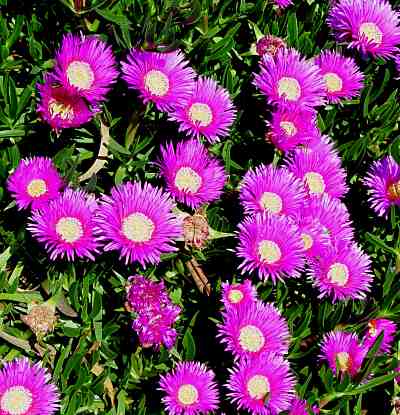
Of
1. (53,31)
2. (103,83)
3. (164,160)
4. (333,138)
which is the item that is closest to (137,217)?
(164,160)

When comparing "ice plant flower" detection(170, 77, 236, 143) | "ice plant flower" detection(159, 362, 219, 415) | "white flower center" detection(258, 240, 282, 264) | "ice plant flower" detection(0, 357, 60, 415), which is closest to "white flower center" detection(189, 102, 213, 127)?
"ice plant flower" detection(170, 77, 236, 143)

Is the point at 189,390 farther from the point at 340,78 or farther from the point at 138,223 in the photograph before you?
the point at 340,78

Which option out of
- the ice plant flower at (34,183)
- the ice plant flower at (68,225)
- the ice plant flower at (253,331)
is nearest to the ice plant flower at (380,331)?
the ice plant flower at (253,331)

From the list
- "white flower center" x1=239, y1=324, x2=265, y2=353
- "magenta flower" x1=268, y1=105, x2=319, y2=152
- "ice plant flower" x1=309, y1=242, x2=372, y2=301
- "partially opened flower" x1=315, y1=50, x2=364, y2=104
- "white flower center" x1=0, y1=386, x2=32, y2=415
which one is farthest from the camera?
"partially opened flower" x1=315, y1=50, x2=364, y2=104

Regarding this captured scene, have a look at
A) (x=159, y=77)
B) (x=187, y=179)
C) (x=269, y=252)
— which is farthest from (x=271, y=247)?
(x=159, y=77)

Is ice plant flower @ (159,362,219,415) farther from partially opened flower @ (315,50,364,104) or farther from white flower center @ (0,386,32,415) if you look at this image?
partially opened flower @ (315,50,364,104)

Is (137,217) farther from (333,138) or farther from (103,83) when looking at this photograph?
(333,138)
